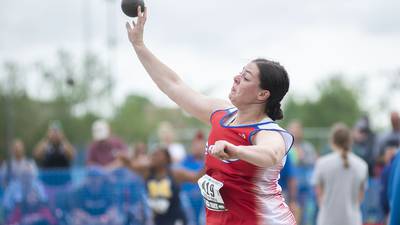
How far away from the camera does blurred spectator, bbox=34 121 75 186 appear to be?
534 inches

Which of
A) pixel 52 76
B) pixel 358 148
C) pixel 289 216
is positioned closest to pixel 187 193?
pixel 358 148

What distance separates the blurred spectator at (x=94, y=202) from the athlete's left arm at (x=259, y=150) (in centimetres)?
887

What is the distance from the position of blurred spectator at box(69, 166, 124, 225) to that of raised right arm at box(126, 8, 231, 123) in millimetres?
7952

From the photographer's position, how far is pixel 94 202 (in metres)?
12.9

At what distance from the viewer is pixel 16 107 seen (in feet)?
91.9

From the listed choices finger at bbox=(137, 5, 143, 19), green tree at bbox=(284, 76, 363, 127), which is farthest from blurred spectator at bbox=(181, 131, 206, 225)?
green tree at bbox=(284, 76, 363, 127)

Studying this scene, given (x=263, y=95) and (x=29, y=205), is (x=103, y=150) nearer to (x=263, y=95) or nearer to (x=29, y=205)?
(x=29, y=205)

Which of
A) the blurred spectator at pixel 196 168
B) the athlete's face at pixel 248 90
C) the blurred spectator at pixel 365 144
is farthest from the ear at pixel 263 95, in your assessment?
the blurred spectator at pixel 365 144

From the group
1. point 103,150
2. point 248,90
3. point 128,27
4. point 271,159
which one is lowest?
point 103,150

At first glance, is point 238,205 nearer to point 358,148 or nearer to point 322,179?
point 322,179

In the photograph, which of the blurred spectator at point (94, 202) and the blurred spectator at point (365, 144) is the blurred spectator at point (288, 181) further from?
the blurred spectator at point (94, 202)

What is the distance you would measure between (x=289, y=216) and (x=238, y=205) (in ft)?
1.27

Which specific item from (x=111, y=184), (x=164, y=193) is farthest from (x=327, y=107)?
(x=164, y=193)

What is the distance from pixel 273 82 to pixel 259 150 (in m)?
0.64
